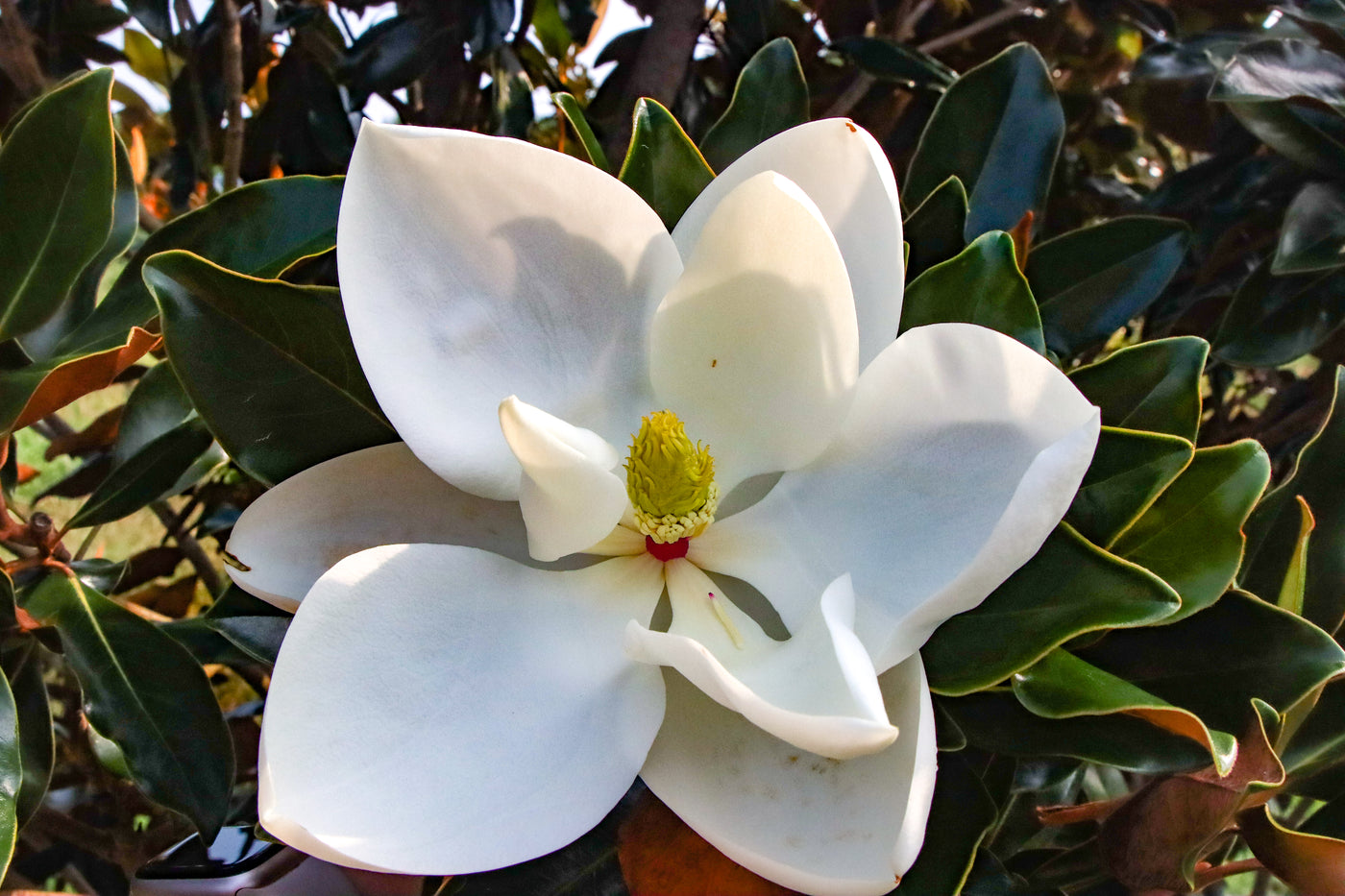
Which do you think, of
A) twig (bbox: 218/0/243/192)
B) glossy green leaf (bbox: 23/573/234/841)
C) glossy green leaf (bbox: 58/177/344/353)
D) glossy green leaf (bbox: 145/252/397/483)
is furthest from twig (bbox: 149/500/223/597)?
glossy green leaf (bbox: 145/252/397/483)

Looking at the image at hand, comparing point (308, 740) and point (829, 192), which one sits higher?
point (829, 192)

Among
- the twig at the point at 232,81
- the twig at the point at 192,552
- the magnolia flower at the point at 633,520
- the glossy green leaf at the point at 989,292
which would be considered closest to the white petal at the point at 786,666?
the magnolia flower at the point at 633,520

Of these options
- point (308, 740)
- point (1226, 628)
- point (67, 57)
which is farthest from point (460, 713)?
point (67, 57)

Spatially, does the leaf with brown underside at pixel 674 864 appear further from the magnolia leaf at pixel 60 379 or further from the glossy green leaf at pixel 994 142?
the glossy green leaf at pixel 994 142

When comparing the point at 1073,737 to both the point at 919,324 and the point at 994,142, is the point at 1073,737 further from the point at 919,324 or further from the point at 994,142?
the point at 994,142

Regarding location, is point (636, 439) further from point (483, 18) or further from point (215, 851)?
point (483, 18)

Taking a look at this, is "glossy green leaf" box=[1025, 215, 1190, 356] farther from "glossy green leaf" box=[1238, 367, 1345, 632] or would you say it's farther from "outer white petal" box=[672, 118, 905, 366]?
"outer white petal" box=[672, 118, 905, 366]

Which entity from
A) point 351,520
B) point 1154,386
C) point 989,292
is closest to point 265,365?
point 351,520
